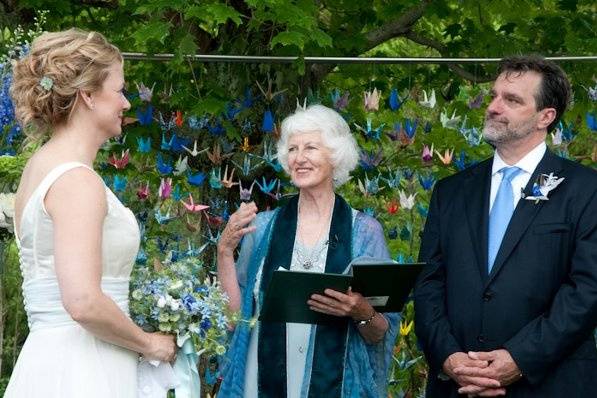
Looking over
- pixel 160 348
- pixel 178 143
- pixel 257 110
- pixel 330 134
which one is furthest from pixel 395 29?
pixel 160 348

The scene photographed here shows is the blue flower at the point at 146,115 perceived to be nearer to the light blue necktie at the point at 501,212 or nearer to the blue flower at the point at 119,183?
the blue flower at the point at 119,183

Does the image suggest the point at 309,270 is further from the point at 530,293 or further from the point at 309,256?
the point at 530,293

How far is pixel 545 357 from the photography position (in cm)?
407

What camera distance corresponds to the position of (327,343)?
448 cm

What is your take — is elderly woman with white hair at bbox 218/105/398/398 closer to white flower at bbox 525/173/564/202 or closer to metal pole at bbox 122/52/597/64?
white flower at bbox 525/173/564/202

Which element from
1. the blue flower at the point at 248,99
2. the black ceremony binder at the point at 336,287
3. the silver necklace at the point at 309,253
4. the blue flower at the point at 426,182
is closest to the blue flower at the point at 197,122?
the blue flower at the point at 248,99

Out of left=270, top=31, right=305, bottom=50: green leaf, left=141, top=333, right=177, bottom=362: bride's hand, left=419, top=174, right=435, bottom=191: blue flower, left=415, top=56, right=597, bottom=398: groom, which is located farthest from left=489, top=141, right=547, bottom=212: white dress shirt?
left=141, top=333, right=177, bottom=362: bride's hand

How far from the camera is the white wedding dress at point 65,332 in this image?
3.38 metres

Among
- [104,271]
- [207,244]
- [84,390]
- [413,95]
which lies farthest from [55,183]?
[413,95]

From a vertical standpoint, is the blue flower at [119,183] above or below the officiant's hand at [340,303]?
above

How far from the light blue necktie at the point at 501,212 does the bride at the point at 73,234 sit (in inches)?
52.5

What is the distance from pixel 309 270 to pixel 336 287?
405 millimetres

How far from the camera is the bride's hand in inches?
139

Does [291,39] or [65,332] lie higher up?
[291,39]
